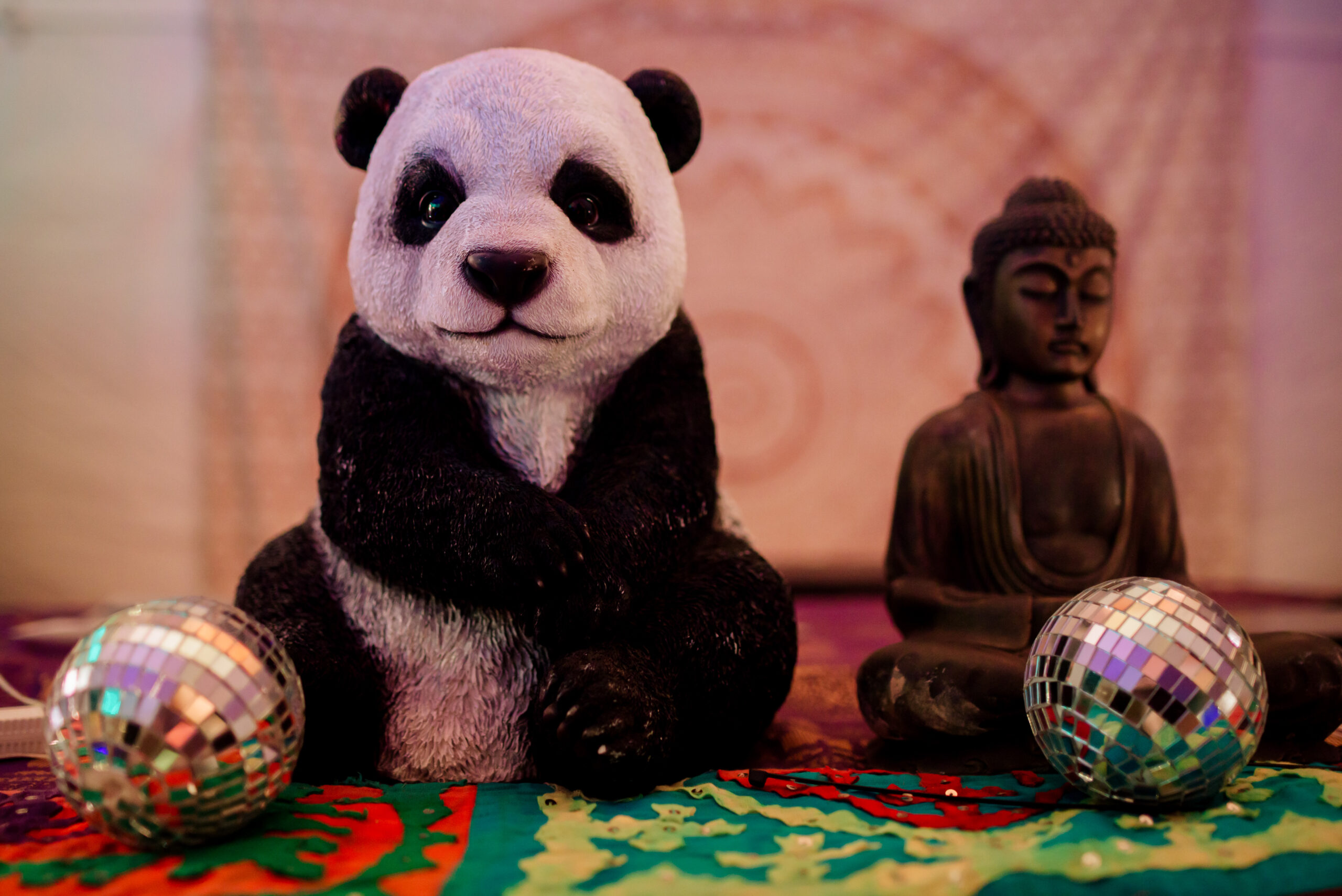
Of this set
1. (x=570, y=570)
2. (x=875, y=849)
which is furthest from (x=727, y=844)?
(x=570, y=570)

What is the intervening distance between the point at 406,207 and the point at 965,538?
706 millimetres

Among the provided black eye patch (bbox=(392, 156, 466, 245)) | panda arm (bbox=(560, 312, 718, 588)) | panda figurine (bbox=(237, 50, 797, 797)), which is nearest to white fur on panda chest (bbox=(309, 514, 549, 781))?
panda figurine (bbox=(237, 50, 797, 797))

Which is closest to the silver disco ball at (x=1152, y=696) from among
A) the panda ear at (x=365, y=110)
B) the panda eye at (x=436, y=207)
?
the panda eye at (x=436, y=207)

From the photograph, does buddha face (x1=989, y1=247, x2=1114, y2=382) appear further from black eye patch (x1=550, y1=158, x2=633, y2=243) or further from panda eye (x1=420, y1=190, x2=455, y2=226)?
panda eye (x1=420, y1=190, x2=455, y2=226)

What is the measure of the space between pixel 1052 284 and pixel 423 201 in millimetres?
693

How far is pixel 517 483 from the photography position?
93 centimetres

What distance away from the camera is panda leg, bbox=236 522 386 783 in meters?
0.92

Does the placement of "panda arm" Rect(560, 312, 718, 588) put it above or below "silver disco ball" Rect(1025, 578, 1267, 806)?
above

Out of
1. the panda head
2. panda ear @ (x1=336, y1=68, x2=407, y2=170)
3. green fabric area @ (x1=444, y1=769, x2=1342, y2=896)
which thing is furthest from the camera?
panda ear @ (x1=336, y1=68, x2=407, y2=170)

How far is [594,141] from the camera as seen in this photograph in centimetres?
98

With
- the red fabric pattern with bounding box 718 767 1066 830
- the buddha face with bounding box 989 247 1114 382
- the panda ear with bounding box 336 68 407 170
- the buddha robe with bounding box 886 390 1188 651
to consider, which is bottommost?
the red fabric pattern with bounding box 718 767 1066 830

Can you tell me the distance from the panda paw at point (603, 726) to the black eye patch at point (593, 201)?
41cm

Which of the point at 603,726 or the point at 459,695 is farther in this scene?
the point at 459,695

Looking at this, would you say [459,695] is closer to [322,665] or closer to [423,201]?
[322,665]
